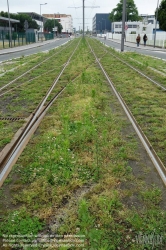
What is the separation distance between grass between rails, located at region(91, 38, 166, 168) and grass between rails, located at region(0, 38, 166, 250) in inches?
21.1

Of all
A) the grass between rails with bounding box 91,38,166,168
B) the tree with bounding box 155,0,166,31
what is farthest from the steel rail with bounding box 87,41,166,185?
the tree with bounding box 155,0,166,31

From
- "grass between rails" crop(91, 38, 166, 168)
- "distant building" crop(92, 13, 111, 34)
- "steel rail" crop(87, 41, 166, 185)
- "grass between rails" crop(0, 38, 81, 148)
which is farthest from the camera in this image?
"distant building" crop(92, 13, 111, 34)

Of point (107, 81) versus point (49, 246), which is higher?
point (107, 81)

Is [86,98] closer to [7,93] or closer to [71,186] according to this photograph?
[7,93]

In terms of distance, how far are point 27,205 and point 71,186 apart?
0.72 m

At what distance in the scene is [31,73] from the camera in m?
15.8

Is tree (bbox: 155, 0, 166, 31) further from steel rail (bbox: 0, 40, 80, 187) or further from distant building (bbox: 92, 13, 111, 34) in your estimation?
distant building (bbox: 92, 13, 111, 34)

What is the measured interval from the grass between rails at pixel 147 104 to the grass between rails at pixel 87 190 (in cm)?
54

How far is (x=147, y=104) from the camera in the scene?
9.08 meters

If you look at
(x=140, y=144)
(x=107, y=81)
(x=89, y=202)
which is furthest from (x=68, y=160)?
(x=107, y=81)

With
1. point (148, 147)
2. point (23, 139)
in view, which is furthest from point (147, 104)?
point (23, 139)

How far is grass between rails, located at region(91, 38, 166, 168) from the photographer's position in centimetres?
617

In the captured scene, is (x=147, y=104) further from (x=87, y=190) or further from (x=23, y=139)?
(x=87, y=190)

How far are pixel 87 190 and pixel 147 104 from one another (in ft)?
18.1
